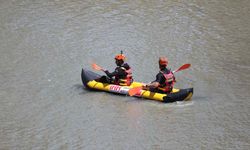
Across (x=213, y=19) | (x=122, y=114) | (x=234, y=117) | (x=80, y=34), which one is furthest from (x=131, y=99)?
(x=213, y=19)

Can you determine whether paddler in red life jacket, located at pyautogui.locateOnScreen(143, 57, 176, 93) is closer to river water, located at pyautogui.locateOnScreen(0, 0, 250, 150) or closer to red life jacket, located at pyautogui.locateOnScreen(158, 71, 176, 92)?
red life jacket, located at pyautogui.locateOnScreen(158, 71, 176, 92)

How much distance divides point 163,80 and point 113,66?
2257 millimetres

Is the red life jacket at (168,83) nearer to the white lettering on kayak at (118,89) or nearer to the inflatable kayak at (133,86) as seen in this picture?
the inflatable kayak at (133,86)

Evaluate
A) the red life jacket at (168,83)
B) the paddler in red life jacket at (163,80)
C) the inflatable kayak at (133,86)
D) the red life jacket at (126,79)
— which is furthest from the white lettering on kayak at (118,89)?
the red life jacket at (168,83)

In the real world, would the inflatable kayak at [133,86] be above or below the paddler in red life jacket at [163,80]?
below

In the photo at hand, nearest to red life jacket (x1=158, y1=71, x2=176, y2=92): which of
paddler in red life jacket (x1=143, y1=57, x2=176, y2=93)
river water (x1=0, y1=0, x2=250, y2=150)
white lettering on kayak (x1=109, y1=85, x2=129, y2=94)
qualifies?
paddler in red life jacket (x1=143, y1=57, x2=176, y2=93)

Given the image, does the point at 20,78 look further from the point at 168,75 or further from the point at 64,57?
the point at 168,75

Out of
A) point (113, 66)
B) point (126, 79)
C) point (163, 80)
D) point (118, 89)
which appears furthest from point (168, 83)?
point (113, 66)

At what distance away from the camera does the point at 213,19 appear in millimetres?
15172

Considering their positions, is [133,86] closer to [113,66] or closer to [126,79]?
[126,79]

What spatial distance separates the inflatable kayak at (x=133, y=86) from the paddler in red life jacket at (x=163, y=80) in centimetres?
11

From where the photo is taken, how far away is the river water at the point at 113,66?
9062 millimetres

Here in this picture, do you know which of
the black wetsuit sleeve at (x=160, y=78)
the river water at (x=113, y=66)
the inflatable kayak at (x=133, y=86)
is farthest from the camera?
the black wetsuit sleeve at (x=160, y=78)

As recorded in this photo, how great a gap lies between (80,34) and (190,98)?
483 centimetres
